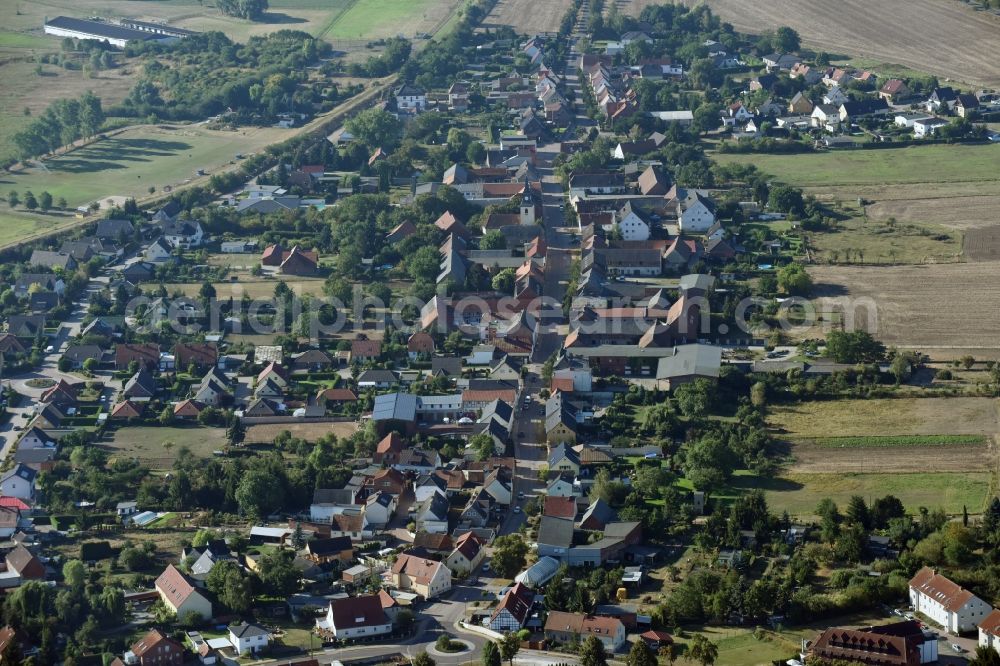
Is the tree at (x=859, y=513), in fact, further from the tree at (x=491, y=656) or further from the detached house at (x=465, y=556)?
the tree at (x=491, y=656)

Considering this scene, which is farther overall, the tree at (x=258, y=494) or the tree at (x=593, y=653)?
the tree at (x=258, y=494)

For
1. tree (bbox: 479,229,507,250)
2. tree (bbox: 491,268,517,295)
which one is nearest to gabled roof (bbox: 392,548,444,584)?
tree (bbox: 491,268,517,295)

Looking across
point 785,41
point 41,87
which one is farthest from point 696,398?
point 41,87

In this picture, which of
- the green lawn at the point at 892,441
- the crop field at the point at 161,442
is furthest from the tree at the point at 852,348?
the crop field at the point at 161,442

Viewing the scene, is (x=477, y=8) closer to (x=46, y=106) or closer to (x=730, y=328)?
(x=46, y=106)

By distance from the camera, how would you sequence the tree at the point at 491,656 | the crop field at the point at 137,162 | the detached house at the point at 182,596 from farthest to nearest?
the crop field at the point at 137,162
the detached house at the point at 182,596
the tree at the point at 491,656

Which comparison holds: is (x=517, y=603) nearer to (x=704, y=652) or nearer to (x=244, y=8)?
(x=704, y=652)
